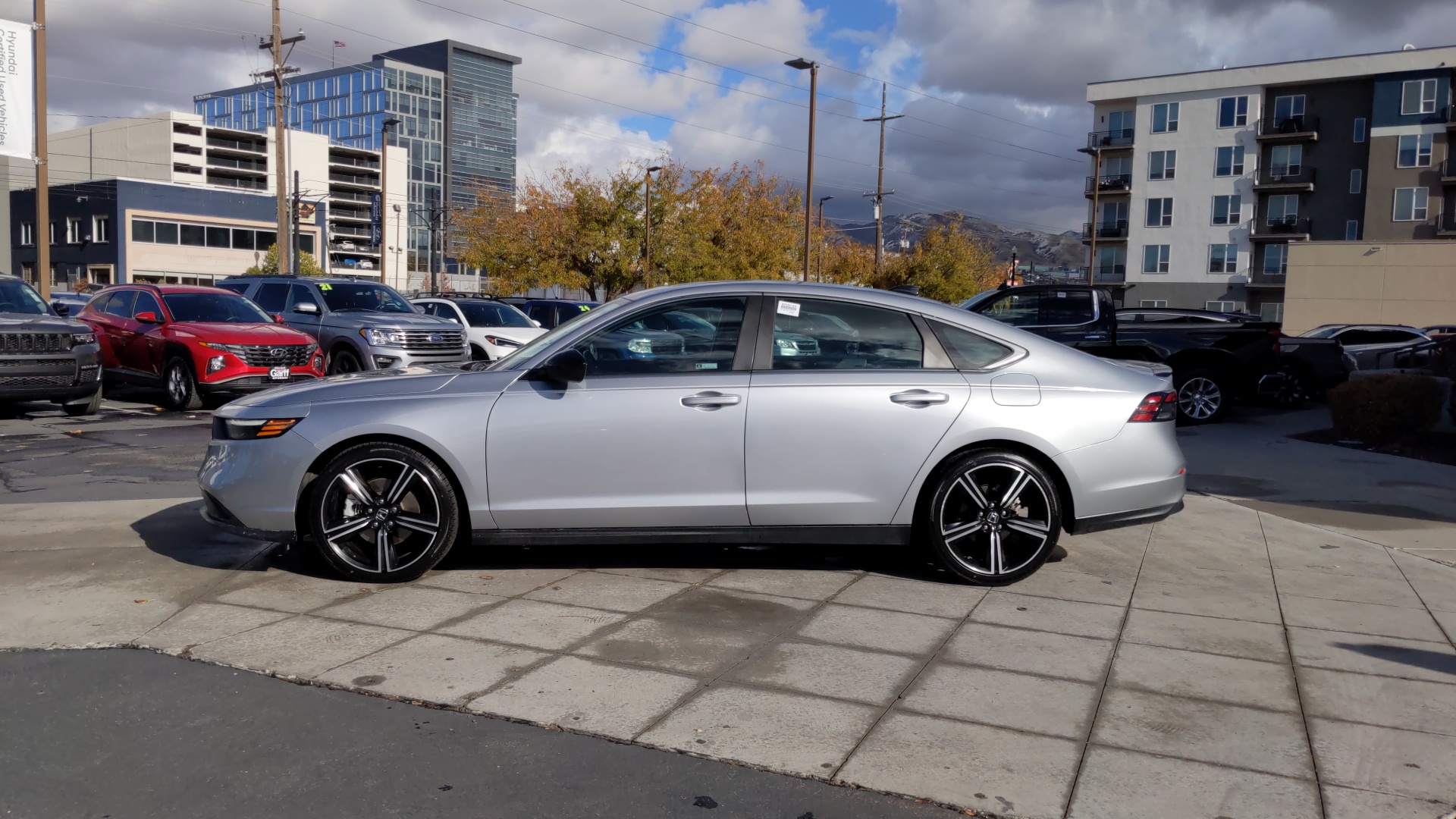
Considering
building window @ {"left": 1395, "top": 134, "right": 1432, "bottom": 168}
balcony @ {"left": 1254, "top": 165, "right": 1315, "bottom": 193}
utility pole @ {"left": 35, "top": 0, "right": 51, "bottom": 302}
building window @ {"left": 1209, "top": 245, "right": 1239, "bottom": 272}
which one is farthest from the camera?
building window @ {"left": 1209, "top": 245, "right": 1239, "bottom": 272}

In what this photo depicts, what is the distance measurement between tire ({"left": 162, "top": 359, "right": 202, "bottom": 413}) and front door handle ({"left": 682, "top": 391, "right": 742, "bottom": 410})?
11.2 meters

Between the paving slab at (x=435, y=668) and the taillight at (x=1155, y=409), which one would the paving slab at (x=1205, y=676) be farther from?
the paving slab at (x=435, y=668)

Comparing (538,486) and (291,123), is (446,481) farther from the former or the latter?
(291,123)

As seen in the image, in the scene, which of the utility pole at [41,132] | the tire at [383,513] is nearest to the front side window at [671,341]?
the tire at [383,513]

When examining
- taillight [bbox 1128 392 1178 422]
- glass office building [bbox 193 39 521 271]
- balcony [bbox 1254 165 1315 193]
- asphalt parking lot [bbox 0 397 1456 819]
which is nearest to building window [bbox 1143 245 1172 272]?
balcony [bbox 1254 165 1315 193]

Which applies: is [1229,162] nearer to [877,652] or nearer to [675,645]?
[877,652]

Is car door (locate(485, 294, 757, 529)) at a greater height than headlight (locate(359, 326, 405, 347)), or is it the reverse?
headlight (locate(359, 326, 405, 347))

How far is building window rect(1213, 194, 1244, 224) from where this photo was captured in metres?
64.1

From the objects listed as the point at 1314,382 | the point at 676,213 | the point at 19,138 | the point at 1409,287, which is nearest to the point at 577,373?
the point at 1314,382

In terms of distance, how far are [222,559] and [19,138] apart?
2193 cm

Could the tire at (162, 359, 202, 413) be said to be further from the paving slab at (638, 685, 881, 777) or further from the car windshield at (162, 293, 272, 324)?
the paving slab at (638, 685, 881, 777)

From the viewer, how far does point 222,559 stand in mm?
6207

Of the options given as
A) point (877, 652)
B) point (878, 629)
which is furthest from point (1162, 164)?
point (877, 652)

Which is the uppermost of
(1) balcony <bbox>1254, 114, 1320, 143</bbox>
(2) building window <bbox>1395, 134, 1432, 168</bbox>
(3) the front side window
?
(1) balcony <bbox>1254, 114, 1320, 143</bbox>
